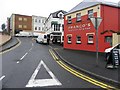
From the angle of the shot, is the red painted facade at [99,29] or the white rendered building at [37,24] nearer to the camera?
the red painted facade at [99,29]

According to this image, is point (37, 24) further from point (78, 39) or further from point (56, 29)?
point (78, 39)

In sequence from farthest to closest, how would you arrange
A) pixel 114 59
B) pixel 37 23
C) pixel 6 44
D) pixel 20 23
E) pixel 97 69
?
1. pixel 37 23
2. pixel 20 23
3. pixel 6 44
4. pixel 114 59
5. pixel 97 69

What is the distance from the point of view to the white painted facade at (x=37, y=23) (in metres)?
89.1

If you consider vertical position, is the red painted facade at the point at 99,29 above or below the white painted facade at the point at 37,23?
below

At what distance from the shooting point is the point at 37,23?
9000 cm

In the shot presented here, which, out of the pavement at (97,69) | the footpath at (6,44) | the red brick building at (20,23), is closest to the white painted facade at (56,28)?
the footpath at (6,44)

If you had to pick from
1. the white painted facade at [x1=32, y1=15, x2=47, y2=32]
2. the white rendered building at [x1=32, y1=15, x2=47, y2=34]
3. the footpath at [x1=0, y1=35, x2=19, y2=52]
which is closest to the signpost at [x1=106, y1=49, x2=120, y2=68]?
the footpath at [x1=0, y1=35, x2=19, y2=52]

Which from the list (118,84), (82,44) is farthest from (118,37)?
(118,84)

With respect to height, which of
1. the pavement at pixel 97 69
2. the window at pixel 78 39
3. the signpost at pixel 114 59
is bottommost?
the pavement at pixel 97 69

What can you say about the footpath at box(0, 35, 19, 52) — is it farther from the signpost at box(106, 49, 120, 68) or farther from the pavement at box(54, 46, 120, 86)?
the signpost at box(106, 49, 120, 68)

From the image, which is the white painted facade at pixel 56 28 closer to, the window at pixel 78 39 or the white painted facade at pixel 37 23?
the window at pixel 78 39

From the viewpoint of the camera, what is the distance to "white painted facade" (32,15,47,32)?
89.1 metres

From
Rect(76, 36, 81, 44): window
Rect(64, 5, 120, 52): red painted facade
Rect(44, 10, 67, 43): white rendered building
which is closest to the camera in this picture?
Rect(64, 5, 120, 52): red painted facade

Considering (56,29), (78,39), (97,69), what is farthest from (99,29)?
(56,29)
